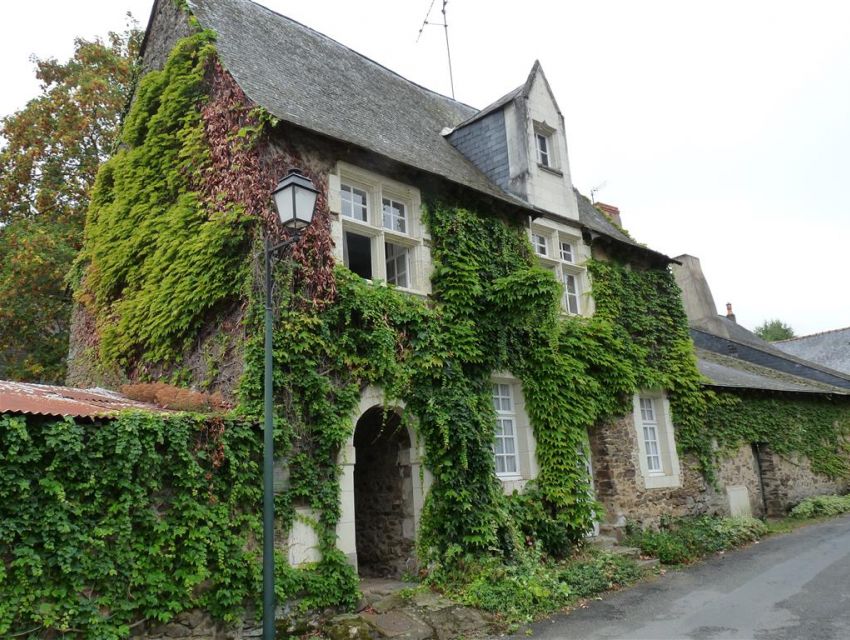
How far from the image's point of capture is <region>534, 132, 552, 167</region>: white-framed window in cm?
1365

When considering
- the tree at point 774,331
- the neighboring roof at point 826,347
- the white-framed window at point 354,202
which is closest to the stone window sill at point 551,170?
the white-framed window at point 354,202

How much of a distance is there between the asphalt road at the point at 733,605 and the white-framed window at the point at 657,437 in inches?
92.3

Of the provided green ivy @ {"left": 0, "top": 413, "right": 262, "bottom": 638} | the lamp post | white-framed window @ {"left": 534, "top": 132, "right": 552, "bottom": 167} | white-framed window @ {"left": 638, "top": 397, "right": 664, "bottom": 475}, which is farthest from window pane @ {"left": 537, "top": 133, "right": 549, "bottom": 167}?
green ivy @ {"left": 0, "top": 413, "right": 262, "bottom": 638}

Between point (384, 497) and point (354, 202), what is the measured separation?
15.0 feet

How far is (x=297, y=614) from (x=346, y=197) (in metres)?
5.79

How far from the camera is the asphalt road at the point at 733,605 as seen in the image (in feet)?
23.8

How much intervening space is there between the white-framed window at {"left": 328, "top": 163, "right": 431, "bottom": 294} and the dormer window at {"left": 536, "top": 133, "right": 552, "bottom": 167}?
13.8 feet

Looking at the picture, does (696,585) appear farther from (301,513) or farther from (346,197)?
(346,197)

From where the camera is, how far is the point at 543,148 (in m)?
13.8

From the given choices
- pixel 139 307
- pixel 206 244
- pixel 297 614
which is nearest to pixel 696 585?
pixel 297 614

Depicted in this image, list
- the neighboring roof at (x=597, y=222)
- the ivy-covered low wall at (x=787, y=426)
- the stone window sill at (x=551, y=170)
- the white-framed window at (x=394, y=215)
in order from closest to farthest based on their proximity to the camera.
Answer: the white-framed window at (x=394, y=215) < the stone window sill at (x=551, y=170) < the neighboring roof at (x=597, y=222) < the ivy-covered low wall at (x=787, y=426)

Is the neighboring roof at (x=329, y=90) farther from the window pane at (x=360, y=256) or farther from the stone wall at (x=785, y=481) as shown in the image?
the stone wall at (x=785, y=481)

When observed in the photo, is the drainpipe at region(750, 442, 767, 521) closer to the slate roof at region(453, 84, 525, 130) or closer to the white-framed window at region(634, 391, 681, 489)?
the white-framed window at region(634, 391, 681, 489)

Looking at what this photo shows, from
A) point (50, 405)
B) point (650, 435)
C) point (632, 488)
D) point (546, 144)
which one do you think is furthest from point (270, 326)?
point (650, 435)
